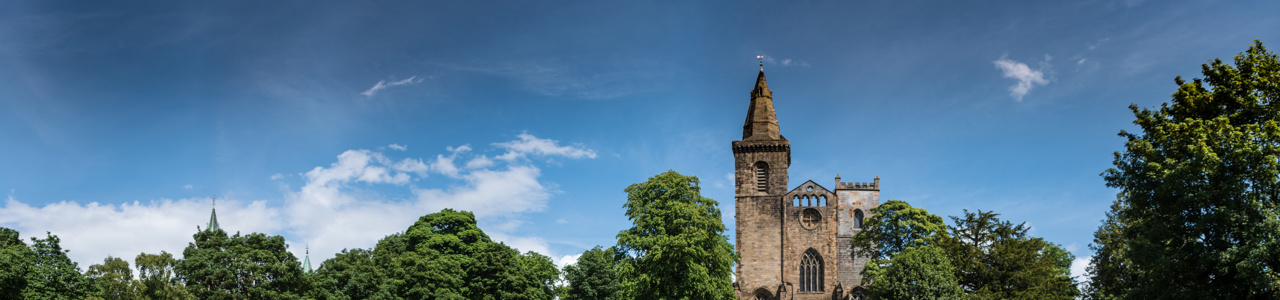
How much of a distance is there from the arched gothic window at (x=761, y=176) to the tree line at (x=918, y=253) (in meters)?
10.4

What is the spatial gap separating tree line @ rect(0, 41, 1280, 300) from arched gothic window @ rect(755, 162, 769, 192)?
411 inches

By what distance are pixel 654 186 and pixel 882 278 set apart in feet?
37.7

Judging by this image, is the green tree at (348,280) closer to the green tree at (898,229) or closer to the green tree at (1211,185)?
the green tree at (898,229)

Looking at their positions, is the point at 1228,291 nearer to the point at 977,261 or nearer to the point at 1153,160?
the point at 1153,160

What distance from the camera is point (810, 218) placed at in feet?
192

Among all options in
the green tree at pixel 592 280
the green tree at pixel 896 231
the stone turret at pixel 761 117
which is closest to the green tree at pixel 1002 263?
the green tree at pixel 896 231

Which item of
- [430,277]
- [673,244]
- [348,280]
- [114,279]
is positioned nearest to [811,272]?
[673,244]

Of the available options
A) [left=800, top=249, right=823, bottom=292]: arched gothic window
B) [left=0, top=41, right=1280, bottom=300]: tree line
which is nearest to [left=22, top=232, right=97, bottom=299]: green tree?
[left=0, top=41, right=1280, bottom=300]: tree line

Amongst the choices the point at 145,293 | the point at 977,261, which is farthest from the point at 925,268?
the point at 145,293

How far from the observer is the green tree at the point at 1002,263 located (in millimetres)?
32656

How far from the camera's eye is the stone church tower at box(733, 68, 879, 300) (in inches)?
2242

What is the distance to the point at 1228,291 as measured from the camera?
2138cm

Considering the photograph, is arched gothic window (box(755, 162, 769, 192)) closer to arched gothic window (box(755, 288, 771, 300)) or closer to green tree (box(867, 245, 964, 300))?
arched gothic window (box(755, 288, 771, 300))

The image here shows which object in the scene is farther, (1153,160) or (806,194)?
(806,194)
